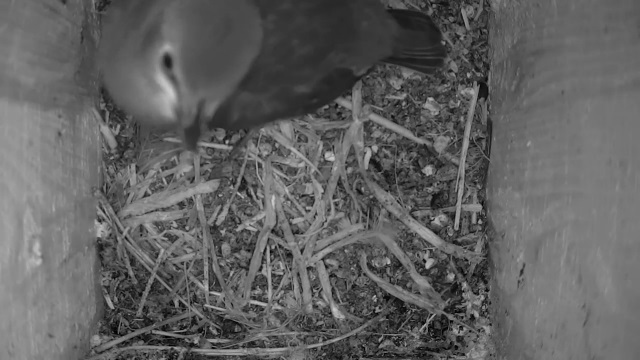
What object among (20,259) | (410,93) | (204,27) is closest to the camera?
(204,27)

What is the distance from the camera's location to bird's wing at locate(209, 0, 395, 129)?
1.57 metres

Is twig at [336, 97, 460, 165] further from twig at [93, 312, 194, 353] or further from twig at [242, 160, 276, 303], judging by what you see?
twig at [93, 312, 194, 353]

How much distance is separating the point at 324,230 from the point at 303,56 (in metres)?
0.55

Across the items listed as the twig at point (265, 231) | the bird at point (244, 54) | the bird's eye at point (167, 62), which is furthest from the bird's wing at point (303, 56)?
the twig at point (265, 231)

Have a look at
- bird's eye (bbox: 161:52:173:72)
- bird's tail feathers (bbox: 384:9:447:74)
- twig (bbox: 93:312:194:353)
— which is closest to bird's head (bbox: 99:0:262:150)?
bird's eye (bbox: 161:52:173:72)

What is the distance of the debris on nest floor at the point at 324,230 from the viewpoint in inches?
76.1

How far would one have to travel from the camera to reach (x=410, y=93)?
6.41ft

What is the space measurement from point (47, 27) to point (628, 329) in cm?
137

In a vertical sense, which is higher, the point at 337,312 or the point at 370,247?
the point at 370,247

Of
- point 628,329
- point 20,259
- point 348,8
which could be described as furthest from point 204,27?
point 628,329

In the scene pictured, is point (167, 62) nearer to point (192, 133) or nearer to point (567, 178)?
point (192, 133)

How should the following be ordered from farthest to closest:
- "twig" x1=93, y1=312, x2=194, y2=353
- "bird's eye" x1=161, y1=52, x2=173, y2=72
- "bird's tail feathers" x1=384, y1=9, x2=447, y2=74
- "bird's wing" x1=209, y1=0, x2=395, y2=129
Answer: "twig" x1=93, y1=312, x2=194, y2=353 < "bird's tail feathers" x1=384, y1=9, x2=447, y2=74 < "bird's wing" x1=209, y1=0, x2=395, y2=129 < "bird's eye" x1=161, y1=52, x2=173, y2=72

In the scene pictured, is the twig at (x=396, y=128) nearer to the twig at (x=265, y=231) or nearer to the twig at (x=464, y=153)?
the twig at (x=464, y=153)

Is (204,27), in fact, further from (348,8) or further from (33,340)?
(33,340)
